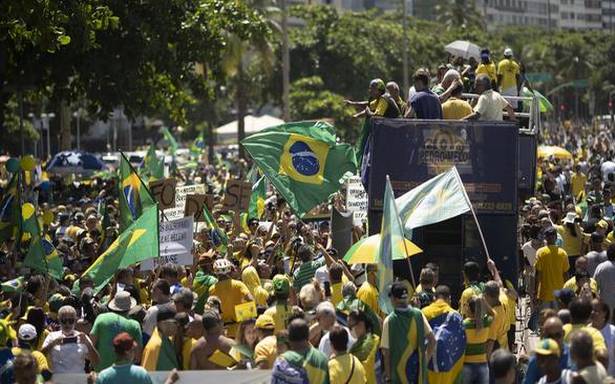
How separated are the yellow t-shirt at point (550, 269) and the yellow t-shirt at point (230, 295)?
14.3ft

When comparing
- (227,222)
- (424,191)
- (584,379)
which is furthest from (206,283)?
A: (227,222)

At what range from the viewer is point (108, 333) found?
11.9 meters

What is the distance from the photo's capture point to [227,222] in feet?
72.2

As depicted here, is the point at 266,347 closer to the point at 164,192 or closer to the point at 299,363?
the point at 299,363

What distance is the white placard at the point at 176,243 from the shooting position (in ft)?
53.6

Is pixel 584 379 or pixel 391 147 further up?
pixel 391 147

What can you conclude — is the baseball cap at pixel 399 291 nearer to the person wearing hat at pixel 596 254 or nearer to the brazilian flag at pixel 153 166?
the person wearing hat at pixel 596 254

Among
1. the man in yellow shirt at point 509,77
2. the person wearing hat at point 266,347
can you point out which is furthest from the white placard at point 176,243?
the man in yellow shirt at point 509,77

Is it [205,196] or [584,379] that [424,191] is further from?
[205,196]

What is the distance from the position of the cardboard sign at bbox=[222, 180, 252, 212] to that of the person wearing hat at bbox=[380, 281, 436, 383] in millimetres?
9063

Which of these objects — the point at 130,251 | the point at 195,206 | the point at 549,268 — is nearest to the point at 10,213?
the point at 195,206

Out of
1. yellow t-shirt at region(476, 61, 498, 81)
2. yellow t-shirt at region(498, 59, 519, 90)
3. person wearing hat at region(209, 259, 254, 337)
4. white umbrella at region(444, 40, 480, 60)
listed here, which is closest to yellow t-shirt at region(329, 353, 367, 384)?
person wearing hat at region(209, 259, 254, 337)

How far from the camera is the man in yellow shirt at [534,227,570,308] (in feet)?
54.2

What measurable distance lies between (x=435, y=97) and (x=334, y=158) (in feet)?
5.98
